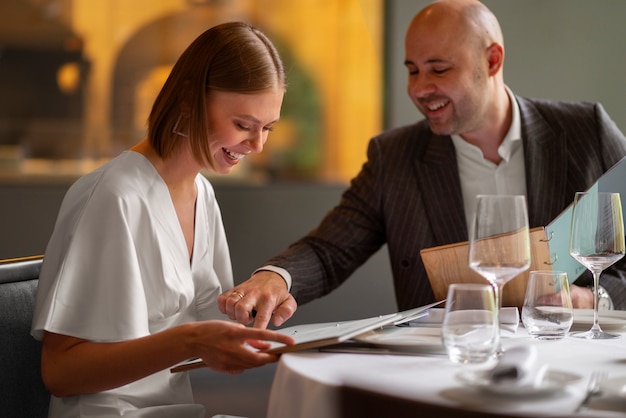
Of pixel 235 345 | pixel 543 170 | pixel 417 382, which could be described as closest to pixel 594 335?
pixel 417 382

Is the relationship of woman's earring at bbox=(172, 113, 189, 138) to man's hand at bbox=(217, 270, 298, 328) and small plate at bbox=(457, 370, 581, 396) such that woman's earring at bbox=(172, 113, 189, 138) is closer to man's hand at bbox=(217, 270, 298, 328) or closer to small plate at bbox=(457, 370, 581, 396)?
man's hand at bbox=(217, 270, 298, 328)

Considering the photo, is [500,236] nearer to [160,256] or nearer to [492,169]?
[160,256]

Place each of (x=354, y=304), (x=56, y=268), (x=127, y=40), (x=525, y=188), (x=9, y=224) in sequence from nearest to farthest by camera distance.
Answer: (x=56, y=268)
(x=525, y=188)
(x=9, y=224)
(x=127, y=40)
(x=354, y=304)

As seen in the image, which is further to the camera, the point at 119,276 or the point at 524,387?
the point at 119,276

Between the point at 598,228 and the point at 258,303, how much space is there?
0.68m

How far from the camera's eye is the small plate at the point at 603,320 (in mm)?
1627

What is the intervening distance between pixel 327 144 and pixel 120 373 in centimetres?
315

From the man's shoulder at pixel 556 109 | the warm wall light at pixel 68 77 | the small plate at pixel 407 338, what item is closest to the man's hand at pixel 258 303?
the small plate at pixel 407 338

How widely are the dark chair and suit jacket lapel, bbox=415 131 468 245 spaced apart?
122 centimetres

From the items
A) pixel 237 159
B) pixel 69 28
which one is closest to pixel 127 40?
pixel 69 28

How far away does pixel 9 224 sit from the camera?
381cm

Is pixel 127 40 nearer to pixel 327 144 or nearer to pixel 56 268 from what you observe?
pixel 327 144

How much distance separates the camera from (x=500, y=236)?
1.31 m

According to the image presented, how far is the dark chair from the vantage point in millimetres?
1663
